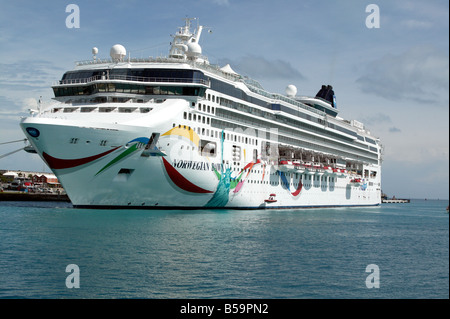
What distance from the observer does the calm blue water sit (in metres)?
15.3

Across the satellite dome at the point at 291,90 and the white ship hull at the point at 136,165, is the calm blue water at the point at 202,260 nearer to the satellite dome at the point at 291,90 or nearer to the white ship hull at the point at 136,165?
the white ship hull at the point at 136,165

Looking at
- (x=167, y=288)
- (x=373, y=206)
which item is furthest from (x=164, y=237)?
(x=373, y=206)

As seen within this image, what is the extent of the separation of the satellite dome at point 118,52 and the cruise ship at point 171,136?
85 millimetres

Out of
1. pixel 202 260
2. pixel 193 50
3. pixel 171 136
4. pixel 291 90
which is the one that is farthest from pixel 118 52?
pixel 291 90

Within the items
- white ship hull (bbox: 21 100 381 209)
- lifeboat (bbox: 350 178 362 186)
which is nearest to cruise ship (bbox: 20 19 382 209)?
white ship hull (bbox: 21 100 381 209)

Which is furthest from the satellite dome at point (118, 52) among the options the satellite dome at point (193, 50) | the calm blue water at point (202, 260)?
the calm blue water at point (202, 260)

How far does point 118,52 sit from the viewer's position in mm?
41375

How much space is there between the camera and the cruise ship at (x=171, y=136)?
32000 millimetres

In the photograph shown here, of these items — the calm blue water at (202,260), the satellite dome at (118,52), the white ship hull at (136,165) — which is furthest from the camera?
the satellite dome at (118,52)

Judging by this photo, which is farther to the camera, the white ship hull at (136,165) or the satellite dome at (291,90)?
the satellite dome at (291,90)

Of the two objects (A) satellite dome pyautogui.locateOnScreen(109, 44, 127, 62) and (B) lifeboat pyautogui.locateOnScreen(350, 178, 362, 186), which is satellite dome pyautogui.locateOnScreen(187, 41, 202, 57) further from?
(B) lifeboat pyautogui.locateOnScreen(350, 178, 362, 186)

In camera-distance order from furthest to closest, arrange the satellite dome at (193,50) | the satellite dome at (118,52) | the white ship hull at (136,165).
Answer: the satellite dome at (193,50)
the satellite dome at (118,52)
the white ship hull at (136,165)

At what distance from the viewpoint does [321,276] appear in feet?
58.0
